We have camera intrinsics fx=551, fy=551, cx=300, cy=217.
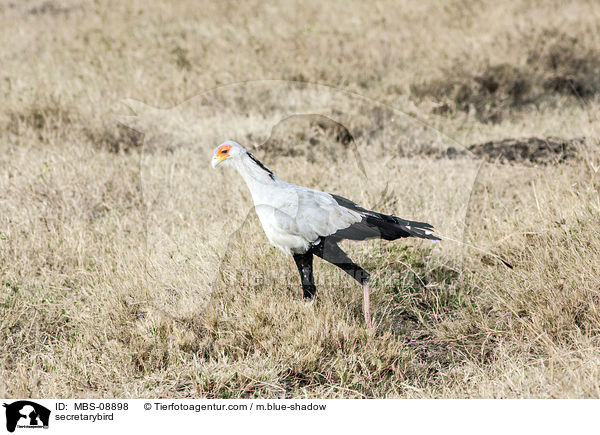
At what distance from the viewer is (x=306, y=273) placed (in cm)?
331

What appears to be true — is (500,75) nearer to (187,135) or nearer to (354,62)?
(354,62)

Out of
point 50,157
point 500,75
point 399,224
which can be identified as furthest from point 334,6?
point 399,224

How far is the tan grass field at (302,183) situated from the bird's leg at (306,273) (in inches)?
4.1

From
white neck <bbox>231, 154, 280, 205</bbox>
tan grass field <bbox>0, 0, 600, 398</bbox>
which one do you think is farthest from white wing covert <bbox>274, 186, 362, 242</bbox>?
tan grass field <bbox>0, 0, 600, 398</bbox>

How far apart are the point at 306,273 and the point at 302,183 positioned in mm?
1981

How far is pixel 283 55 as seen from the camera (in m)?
8.37

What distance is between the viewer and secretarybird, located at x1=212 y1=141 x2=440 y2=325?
301 centimetres

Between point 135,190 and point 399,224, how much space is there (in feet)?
10.3

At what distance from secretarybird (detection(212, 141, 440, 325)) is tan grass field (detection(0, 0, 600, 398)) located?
505 mm

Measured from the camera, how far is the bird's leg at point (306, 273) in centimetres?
323
